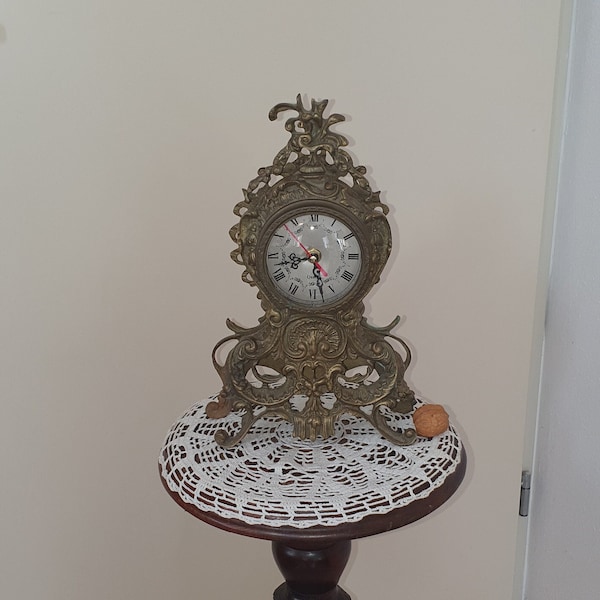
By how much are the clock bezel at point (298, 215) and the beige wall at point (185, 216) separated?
0.33 metres

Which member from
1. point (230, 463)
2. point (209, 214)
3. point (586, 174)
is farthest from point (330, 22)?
point (230, 463)

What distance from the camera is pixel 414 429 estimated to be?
917mm

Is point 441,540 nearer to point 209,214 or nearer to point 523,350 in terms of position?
point 523,350

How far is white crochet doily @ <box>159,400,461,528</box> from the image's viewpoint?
78cm

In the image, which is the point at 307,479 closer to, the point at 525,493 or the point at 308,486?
the point at 308,486

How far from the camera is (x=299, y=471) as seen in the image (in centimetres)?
86

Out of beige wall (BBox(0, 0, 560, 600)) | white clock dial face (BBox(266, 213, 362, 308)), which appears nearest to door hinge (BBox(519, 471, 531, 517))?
beige wall (BBox(0, 0, 560, 600))

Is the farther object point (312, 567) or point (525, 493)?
point (525, 493)

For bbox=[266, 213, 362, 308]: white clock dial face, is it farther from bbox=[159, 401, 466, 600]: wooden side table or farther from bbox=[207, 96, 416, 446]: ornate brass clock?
bbox=[159, 401, 466, 600]: wooden side table

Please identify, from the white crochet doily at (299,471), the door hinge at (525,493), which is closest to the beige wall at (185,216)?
the door hinge at (525,493)

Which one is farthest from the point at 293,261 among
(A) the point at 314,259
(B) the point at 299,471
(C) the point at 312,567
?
(C) the point at 312,567

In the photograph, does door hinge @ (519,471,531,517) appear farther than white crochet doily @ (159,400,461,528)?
Yes

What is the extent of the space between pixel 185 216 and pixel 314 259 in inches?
14.9

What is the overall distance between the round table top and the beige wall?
286 millimetres
